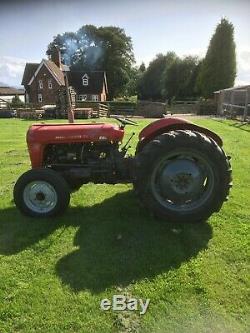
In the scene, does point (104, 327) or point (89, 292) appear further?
point (89, 292)

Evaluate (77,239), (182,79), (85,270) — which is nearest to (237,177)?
(77,239)

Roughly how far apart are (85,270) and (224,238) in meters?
1.40

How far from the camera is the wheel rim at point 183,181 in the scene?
3.79 meters

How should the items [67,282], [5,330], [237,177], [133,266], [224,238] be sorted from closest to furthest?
1. [5,330]
2. [67,282]
3. [133,266]
4. [224,238]
5. [237,177]

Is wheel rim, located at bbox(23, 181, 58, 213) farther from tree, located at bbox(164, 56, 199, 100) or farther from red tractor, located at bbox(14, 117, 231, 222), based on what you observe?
tree, located at bbox(164, 56, 199, 100)

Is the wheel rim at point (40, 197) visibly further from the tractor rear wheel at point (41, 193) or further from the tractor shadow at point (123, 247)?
the tractor shadow at point (123, 247)

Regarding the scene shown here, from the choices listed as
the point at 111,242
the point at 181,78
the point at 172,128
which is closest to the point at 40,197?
the point at 111,242

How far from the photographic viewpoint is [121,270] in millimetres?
→ 2992

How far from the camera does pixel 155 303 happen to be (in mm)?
2594

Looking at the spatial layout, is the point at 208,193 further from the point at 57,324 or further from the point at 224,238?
the point at 57,324

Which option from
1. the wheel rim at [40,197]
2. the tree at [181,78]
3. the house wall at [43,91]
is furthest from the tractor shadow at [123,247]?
the tree at [181,78]

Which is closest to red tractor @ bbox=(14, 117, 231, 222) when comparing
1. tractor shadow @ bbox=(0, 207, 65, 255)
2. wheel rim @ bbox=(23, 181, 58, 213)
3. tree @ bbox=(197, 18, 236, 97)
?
wheel rim @ bbox=(23, 181, 58, 213)

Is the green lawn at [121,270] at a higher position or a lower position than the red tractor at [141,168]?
lower

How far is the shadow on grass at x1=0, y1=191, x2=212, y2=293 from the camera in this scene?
2.95m
